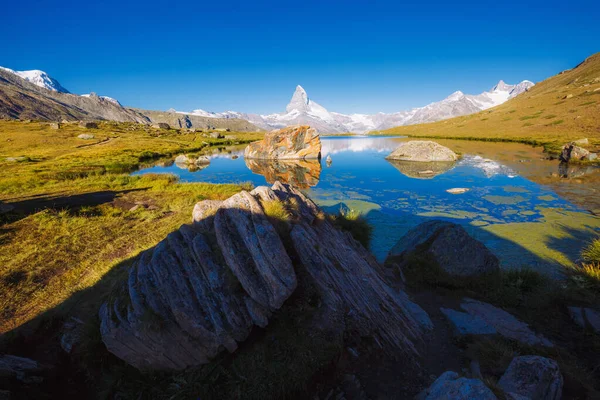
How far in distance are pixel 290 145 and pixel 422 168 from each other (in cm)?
3022

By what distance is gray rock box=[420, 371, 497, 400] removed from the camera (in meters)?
4.85

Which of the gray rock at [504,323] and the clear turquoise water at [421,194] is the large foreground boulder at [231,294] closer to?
the gray rock at [504,323]

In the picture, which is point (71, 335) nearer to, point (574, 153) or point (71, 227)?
point (71, 227)

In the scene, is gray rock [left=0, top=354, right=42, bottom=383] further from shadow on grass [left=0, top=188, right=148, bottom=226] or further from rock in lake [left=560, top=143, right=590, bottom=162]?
rock in lake [left=560, top=143, right=590, bottom=162]

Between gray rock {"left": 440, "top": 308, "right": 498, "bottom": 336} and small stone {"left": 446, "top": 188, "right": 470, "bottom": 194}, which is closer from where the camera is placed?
gray rock {"left": 440, "top": 308, "right": 498, "bottom": 336}

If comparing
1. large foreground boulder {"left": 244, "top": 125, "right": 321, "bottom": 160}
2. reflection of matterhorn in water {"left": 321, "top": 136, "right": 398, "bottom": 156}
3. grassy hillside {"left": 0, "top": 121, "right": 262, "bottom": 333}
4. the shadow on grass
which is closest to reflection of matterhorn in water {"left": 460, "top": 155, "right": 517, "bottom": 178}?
large foreground boulder {"left": 244, "top": 125, "right": 321, "bottom": 160}

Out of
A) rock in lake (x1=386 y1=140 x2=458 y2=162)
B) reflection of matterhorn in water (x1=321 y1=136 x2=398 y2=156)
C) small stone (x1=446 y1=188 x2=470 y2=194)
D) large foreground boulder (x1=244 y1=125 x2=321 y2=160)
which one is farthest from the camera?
reflection of matterhorn in water (x1=321 y1=136 x2=398 y2=156)

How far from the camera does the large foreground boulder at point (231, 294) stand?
6893 millimetres

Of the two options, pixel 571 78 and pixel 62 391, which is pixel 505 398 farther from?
pixel 571 78

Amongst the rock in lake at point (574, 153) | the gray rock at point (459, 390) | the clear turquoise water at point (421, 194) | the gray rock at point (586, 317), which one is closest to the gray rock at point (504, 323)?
the gray rock at point (586, 317)

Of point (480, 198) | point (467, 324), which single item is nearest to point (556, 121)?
point (480, 198)

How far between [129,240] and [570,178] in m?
50.2

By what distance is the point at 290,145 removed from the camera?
205 feet

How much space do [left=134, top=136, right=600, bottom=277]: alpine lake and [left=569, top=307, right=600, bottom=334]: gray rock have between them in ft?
12.6
